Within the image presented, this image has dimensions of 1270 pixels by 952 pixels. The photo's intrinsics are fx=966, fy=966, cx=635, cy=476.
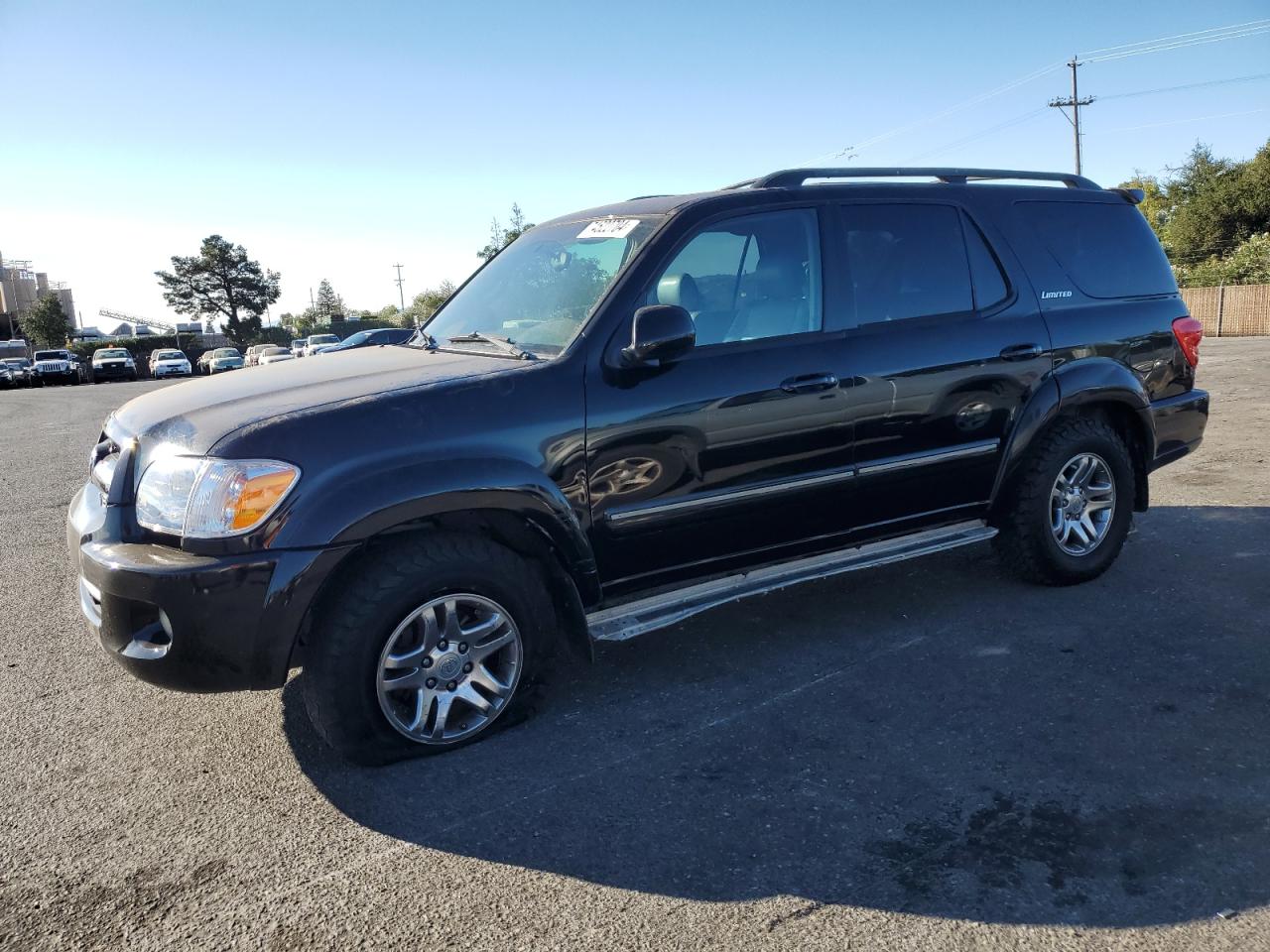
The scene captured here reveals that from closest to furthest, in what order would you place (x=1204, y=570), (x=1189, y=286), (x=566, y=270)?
(x=566, y=270) < (x=1204, y=570) < (x=1189, y=286)

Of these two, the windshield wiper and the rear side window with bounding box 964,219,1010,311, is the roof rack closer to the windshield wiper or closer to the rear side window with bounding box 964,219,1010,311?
the rear side window with bounding box 964,219,1010,311

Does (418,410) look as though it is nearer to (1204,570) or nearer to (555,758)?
(555,758)

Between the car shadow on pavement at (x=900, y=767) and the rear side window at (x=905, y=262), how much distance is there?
1456 mm

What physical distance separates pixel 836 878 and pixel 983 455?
247cm

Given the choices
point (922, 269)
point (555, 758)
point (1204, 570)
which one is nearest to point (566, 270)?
point (922, 269)

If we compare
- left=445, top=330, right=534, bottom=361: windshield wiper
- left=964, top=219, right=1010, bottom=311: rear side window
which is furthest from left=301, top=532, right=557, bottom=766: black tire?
left=964, top=219, right=1010, bottom=311: rear side window

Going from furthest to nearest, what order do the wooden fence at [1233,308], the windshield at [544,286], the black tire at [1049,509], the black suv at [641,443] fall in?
the wooden fence at [1233,308] → the black tire at [1049,509] → the windshield at [544,286] → the black suv at [641,443]

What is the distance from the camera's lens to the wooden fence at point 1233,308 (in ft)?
92.8

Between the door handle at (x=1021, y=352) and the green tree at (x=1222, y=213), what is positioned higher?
the green tree at (x=1222, y=213)

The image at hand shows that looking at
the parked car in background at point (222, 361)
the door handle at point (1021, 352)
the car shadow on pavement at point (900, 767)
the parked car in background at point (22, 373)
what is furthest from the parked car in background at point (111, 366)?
the door handle at point (1021, 352)

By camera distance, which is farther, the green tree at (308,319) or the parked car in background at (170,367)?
the green tree at (308,319)

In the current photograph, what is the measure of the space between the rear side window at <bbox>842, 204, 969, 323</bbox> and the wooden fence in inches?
1123

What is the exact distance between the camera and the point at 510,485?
3.28 meters

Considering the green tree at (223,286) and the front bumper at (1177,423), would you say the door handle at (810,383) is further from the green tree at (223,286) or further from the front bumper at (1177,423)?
the green tree at (223,286)
